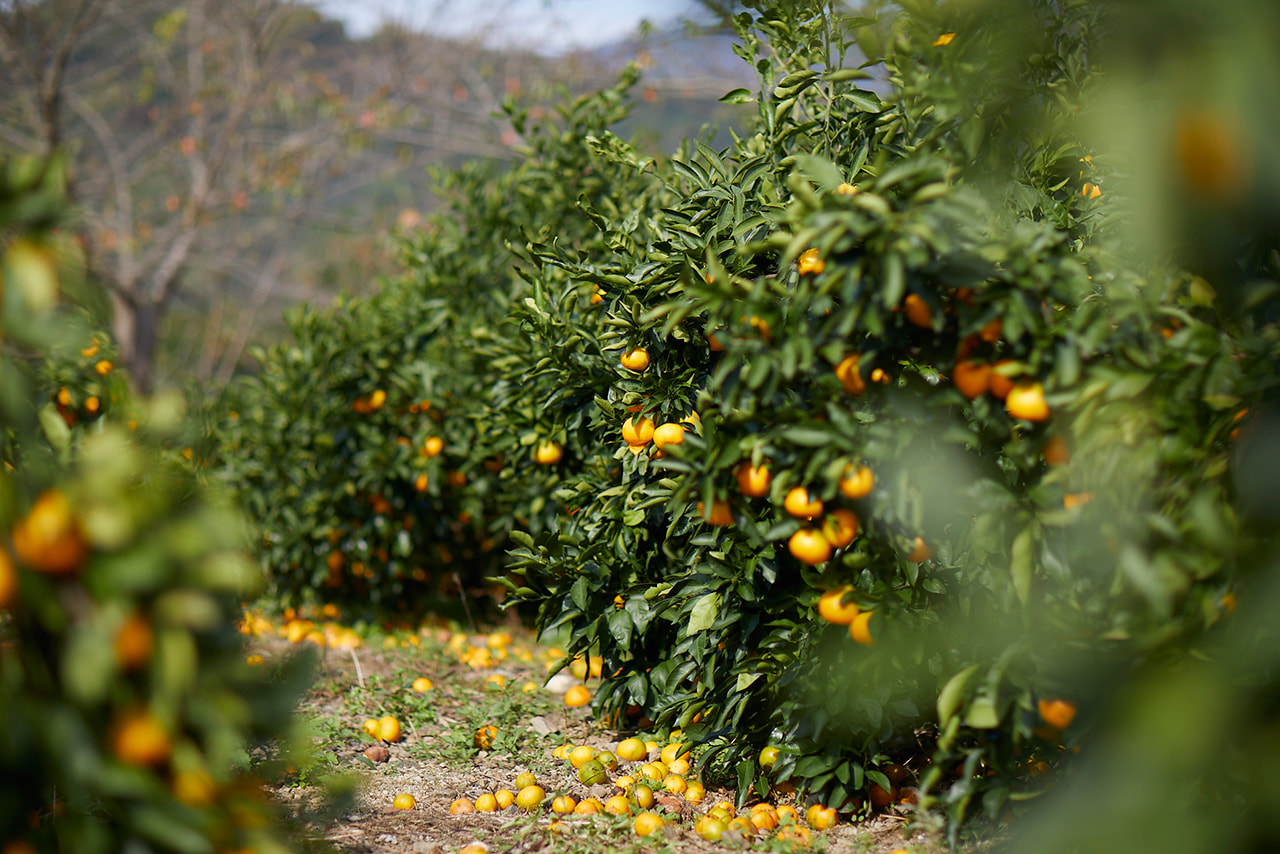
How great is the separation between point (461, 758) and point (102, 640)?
6.04 ft

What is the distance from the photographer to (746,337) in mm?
1646

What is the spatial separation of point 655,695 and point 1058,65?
2.32 m

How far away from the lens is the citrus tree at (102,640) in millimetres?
1014

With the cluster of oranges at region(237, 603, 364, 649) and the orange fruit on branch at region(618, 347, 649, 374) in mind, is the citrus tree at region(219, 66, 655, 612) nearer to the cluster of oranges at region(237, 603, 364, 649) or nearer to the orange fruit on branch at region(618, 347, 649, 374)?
the cluster of oranges at region(237, 603, 364, 649)

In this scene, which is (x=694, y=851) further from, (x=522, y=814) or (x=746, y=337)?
(x=746, y=337)

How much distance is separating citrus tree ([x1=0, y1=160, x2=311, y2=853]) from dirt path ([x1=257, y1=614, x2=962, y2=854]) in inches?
16.2

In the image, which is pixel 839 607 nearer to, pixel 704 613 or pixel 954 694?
pixel 954 694

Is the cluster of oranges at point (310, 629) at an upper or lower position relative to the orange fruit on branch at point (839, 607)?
lower

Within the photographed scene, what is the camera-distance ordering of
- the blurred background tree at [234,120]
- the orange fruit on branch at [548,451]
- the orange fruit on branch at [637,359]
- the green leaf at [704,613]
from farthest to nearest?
the blurred background tree at [234,120] → the orange fruit on branch at [548,451] → the orange fruit on branch at [637,359] → the green leaf at [704,613]

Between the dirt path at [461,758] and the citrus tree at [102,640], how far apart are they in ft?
1.35

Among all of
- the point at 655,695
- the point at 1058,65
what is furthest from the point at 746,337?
the point at 1058,65

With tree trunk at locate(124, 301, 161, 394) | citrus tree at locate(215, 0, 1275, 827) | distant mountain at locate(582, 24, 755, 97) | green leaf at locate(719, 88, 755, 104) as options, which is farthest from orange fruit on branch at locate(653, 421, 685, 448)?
tree trunk at locate(124, 301, 161, 394)

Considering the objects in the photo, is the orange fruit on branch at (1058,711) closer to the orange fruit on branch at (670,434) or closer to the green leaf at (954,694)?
the green leaf at (954,694)

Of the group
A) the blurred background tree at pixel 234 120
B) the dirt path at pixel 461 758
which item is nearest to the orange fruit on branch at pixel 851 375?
the dirt path at pixel 461 758
